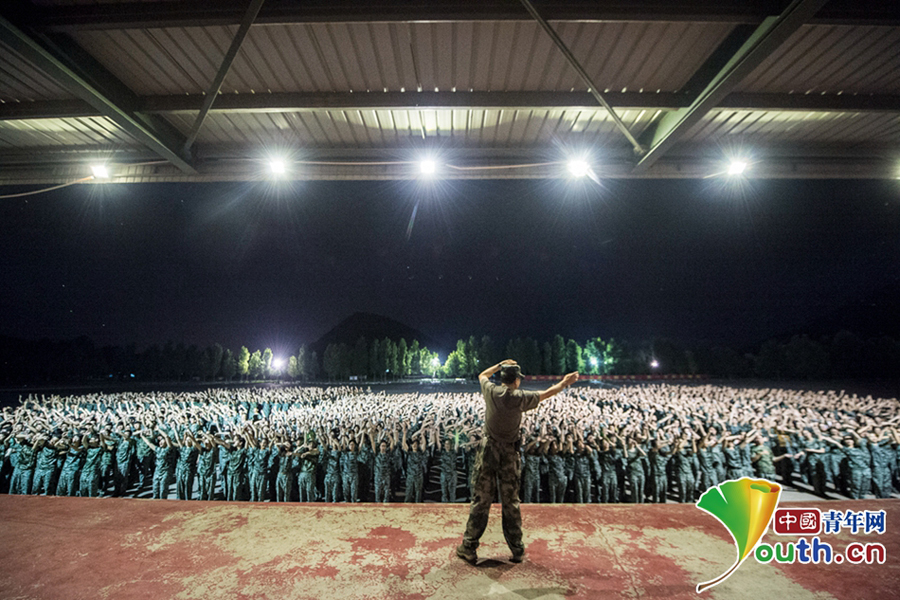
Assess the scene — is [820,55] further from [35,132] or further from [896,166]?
[35,132]

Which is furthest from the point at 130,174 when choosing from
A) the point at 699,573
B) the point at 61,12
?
the point at 699,573

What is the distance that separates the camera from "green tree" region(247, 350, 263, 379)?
91.0 m

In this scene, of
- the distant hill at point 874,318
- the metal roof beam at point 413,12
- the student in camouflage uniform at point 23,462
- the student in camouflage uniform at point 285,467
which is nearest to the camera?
the metal roof beam at point 413,12

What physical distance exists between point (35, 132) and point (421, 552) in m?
8.00

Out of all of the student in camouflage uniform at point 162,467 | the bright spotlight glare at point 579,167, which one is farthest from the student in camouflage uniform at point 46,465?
the bright spotlight glare at point 579,167

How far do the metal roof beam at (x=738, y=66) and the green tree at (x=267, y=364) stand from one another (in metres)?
102

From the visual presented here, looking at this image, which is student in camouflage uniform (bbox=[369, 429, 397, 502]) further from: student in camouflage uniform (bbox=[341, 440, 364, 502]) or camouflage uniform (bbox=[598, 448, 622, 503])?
camouflage uniform (bbox=[598, 448, 622, 503])

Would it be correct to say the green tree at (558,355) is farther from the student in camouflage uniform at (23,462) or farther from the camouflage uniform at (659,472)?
the student in camouflage uniform at (23,462)

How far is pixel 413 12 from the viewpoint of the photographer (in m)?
3.76

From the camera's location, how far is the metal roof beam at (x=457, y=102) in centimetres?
482

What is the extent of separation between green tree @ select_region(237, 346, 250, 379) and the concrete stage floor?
9610 centimetres

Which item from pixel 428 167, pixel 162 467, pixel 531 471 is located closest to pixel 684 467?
pixel 531 471

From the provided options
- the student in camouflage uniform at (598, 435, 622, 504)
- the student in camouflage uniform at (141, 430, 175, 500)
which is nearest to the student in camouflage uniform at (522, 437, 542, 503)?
the student in camouflage uniform at (598, 435, 622, 504)

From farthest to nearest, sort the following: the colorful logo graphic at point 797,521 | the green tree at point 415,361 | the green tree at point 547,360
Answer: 1. the green tree at point 415,361
2. the green tree at point 547,360
3. the colorful logo graphic at point 797,521
